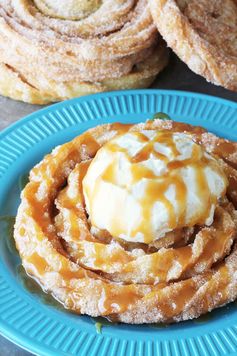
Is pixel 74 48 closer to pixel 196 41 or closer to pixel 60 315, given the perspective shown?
pixel 196 41

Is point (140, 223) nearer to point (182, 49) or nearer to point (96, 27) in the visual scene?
point (182, 49)

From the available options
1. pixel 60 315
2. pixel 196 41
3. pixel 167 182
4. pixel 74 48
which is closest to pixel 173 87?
pixel 196 41

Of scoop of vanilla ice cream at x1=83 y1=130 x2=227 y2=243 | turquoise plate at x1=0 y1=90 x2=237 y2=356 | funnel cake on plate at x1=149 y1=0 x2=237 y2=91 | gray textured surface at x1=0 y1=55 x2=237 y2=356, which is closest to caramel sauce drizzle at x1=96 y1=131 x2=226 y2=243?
scoop of vanilla ice cream at x1=83 y1=130 x2=227 y2=243

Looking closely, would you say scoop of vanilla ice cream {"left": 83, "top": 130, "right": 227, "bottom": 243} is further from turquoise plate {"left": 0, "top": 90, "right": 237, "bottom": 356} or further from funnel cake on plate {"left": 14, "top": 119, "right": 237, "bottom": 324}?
turquoise plate {"left": 0, "top": 90, "right": 237, "bottom": 356}

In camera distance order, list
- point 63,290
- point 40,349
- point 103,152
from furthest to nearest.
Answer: point 103,152
point 63,290
point 40,349

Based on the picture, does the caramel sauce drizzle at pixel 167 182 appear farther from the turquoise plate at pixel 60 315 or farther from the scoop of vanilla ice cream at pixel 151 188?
the turquoise plate at pixel 60 315

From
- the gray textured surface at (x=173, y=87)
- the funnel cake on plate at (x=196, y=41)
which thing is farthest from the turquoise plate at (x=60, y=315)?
the gray textured surface at (x=173, y=87)

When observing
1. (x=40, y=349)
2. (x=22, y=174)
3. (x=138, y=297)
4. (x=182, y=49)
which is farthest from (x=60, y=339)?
(x=182, y=49)
